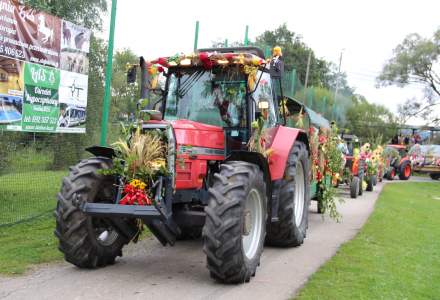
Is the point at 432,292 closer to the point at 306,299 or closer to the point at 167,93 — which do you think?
the point at 306,299

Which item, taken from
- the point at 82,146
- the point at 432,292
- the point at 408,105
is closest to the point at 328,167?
the point at 82,146

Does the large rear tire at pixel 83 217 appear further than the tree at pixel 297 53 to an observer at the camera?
No

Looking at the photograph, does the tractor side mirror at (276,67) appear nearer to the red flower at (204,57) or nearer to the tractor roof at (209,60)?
the tractor roof at (209,60)

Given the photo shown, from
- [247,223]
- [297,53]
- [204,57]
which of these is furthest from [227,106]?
[297,53]

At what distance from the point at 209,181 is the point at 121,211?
140 centimetres

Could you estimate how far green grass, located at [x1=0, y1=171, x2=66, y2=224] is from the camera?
8750mm

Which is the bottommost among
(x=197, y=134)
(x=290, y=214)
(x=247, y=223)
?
(x=290, y=214)

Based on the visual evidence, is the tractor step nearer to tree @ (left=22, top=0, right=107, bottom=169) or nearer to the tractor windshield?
the tractor windshield

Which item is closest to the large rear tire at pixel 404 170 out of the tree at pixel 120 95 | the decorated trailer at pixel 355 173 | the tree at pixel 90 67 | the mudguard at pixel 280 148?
the decorated trailer at pixel 355 173

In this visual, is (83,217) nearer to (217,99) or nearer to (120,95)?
(217,99)

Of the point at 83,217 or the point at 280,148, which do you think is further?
the point at 280,148

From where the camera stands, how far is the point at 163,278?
600cm

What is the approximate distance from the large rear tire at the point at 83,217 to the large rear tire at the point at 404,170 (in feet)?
79.6

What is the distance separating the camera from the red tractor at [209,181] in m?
5.62
